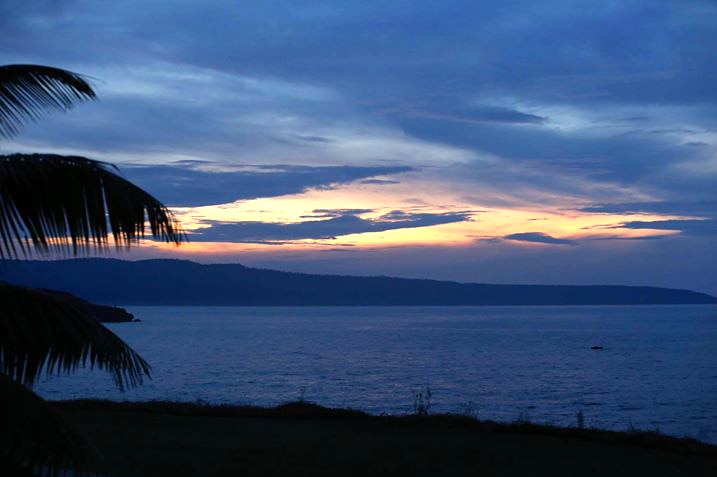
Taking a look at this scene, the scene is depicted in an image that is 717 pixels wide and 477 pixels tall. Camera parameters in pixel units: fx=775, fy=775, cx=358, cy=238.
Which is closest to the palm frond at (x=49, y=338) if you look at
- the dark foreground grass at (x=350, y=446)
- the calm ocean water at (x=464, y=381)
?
the dark foreground grass at (x=350, y=446)

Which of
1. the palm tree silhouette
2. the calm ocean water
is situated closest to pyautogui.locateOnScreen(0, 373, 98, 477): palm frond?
the palm tree silhouette

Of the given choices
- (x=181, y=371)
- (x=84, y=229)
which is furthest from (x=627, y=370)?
(x=84, y=229)

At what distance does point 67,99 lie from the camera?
19.3 feet

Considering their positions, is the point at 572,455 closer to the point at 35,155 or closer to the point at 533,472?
the point at 533,472

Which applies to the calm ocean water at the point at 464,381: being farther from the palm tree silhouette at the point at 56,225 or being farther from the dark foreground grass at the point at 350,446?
the palm tree silhouette at the point at 56,225

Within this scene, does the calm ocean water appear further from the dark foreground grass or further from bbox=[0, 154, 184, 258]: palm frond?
bbox=[0, 154, 184, 258]: palm frond

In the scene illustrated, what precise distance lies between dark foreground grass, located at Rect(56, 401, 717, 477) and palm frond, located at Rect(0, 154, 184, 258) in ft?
17.5

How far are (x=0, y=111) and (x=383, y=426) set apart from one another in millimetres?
11683

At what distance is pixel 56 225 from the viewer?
5727mm

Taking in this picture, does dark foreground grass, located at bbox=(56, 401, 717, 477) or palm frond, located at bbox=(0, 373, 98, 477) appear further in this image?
dark foreground grass, located at bbox=(56, 401, 717, 477)

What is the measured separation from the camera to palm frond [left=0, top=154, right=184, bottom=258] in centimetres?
557

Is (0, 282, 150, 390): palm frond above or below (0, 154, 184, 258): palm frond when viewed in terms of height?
below

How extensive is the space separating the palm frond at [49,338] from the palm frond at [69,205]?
378 millimetres

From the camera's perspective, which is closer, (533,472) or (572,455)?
(533,472)
